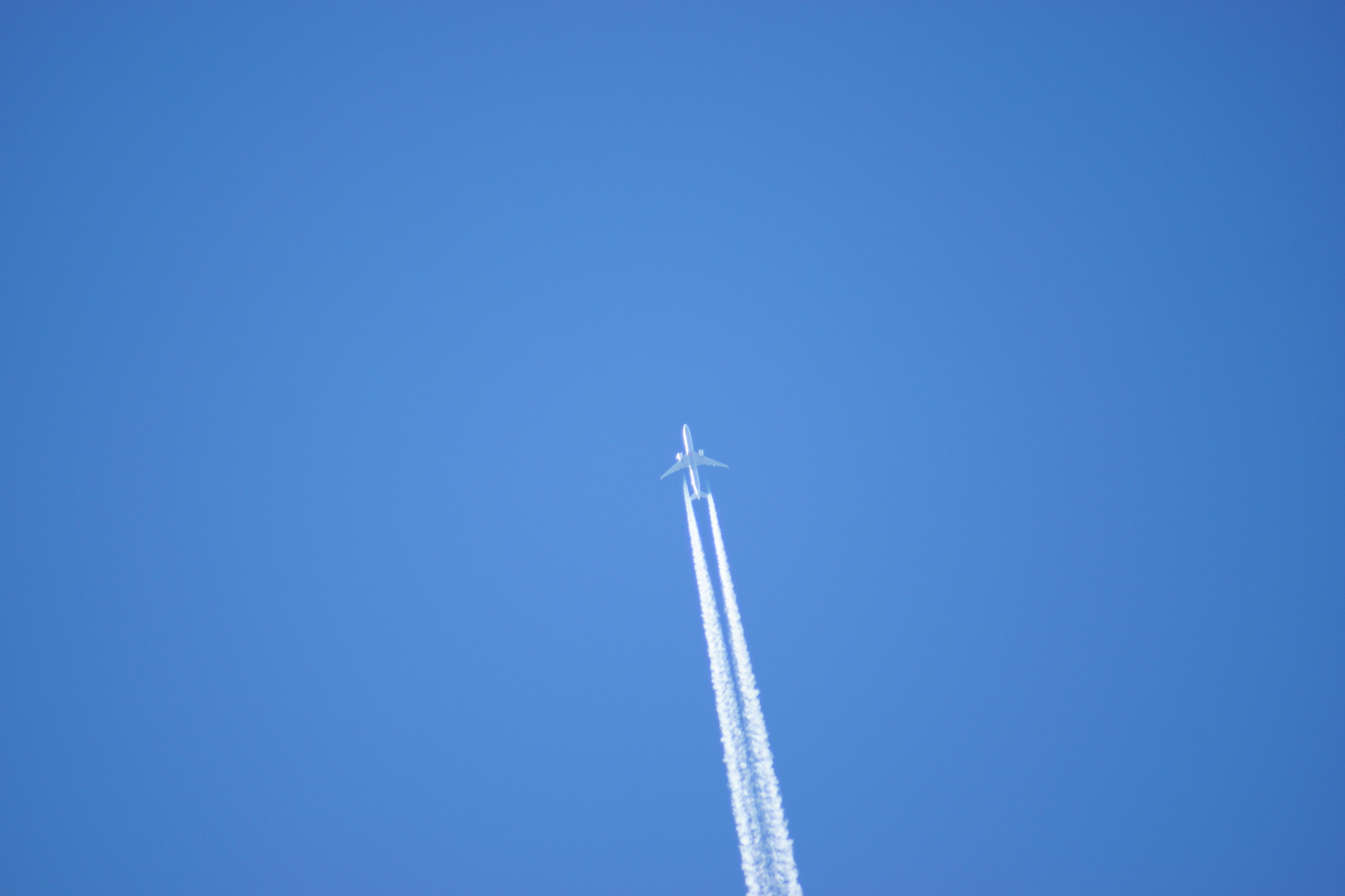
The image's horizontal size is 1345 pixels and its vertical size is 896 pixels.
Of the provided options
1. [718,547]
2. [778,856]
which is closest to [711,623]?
[718,547]

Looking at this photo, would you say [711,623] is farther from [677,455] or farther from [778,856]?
[778,856]

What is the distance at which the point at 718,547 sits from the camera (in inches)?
1820

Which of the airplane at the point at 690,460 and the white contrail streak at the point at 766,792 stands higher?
the airplane at the point at 690,460

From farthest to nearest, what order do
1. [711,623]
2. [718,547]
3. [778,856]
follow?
[718,547] < [711,623] < [778,856]

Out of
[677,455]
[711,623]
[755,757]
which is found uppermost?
[677,455]

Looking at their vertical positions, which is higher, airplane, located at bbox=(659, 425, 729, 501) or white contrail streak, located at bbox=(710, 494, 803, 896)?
airplane, located at bbox=(659, 425, 729, 501)

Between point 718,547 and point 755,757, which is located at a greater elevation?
point 718,547

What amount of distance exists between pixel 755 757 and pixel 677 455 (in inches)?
478

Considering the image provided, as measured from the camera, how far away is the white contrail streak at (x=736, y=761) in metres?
34.0

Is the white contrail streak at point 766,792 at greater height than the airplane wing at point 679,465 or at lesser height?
lesser

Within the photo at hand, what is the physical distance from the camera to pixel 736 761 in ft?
117

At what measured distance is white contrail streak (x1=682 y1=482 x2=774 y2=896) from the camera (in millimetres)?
34031

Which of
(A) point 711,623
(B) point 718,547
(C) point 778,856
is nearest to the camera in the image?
(C) point 778,856

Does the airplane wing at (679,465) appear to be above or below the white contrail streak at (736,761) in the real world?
above
